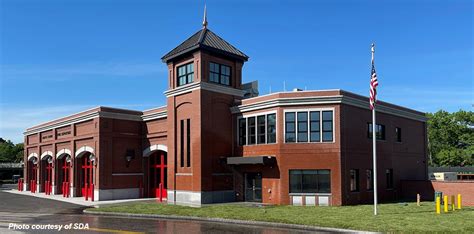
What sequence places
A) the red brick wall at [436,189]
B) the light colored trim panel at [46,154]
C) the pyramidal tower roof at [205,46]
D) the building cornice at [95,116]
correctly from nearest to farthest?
the red brick wall at [436,189] < the pyramidal tower roof at [205,46] < the building cornice at [95,116] < the light colored trim panel at [46,154]

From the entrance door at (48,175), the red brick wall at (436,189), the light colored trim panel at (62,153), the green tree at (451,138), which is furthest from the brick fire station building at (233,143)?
the green tree at (451,138)

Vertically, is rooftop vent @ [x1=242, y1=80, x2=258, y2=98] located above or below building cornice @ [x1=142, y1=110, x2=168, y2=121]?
above

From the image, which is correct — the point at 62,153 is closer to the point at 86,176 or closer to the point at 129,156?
the point at 86,176

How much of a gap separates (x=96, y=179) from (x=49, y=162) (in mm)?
14361

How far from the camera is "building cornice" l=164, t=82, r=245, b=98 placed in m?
29.9

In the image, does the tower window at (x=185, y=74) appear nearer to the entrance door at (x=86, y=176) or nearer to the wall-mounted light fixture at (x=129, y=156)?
the wall-mounted light fixture at (x=129, y=156)

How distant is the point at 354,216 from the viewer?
69.3 feet

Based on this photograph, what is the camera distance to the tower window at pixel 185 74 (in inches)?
1220

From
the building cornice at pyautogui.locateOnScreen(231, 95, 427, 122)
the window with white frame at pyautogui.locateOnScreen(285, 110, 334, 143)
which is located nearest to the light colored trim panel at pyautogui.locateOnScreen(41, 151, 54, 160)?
the building cornice at pyautogui.locateOnScreen(231, 95, 427, 122)

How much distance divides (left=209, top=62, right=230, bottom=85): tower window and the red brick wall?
16.0 meters

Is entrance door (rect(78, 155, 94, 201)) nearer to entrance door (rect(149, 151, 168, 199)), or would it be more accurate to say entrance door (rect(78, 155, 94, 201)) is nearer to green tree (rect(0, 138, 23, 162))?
entrance door (rect(149, 151, 168, 199))

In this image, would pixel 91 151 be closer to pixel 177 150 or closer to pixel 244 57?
pixel 177 150

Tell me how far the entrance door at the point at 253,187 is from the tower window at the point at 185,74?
8.00 metres

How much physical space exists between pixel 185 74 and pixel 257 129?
22.0 ft
